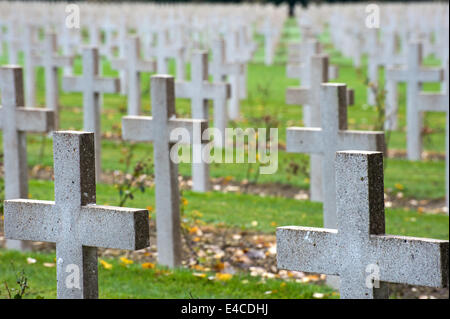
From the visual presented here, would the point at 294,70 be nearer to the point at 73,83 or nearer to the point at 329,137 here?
the point at 73,83

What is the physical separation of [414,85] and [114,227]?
27.7 ft

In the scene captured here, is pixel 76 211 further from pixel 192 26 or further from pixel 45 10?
pixel 45 10

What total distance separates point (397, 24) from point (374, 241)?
90.2 feet

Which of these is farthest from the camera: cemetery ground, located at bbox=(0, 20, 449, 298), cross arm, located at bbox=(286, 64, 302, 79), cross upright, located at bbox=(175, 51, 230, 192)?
cross arm, located at bbox=(286, 64, 302, 79)

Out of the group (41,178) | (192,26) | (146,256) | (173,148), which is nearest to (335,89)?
(173,148)

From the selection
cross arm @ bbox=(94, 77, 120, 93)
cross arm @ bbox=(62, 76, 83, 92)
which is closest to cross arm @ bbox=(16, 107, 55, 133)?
cross arm @ bbox=(94, 77, 120, 93)

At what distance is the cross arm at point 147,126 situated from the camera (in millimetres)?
7004

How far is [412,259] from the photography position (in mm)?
3947

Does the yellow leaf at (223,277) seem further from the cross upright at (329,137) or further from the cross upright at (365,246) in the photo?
the cross upright at (365,246)

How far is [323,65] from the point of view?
9016 millimetres

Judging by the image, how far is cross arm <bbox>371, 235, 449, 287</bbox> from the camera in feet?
12.8

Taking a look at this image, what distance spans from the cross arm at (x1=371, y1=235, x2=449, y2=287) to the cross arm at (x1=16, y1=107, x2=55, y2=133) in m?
3.55

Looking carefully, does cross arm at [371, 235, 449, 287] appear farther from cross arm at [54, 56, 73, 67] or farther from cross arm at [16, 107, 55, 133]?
cross arm at [54, 56, 73, 67]

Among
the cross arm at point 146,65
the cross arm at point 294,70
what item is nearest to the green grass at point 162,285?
the cross arm at point 294,70
